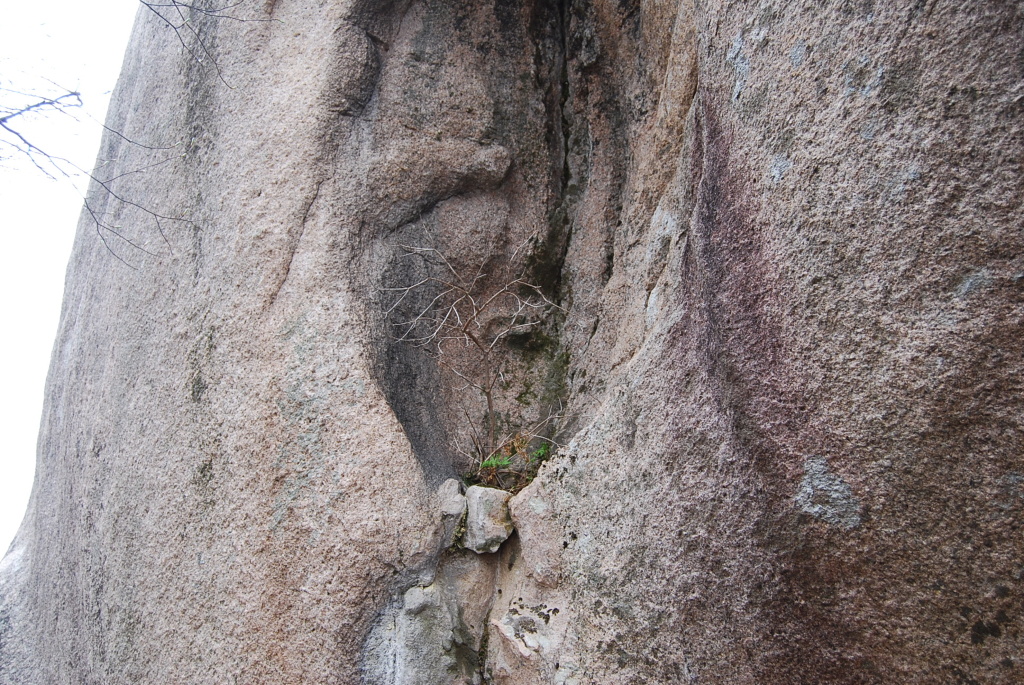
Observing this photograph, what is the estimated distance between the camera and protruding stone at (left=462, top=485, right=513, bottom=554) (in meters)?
2.44

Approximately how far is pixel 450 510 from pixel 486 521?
4.9 inches

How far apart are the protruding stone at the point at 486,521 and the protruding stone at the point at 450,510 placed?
1.4 inches

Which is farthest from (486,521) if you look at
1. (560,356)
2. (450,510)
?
(560,356)

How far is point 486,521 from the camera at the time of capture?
2.45m

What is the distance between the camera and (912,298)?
156 centimetres

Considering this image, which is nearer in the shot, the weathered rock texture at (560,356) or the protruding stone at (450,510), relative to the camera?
the weathered rock texture at (560,356)

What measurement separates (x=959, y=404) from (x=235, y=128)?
2639 mm

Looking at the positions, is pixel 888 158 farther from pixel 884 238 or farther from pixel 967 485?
pixel 967 485

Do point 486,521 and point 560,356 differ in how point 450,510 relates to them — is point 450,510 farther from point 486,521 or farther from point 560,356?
point 560,356

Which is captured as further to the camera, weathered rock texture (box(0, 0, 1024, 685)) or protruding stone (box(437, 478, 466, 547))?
protruding stone (box(437, 478, 466, 547))

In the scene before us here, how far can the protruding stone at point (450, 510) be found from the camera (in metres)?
2.44

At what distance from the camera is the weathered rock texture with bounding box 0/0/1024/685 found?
1.55 meters

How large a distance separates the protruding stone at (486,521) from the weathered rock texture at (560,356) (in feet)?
0.27

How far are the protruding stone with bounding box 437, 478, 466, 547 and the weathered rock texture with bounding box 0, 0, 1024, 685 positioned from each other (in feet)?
0.06
